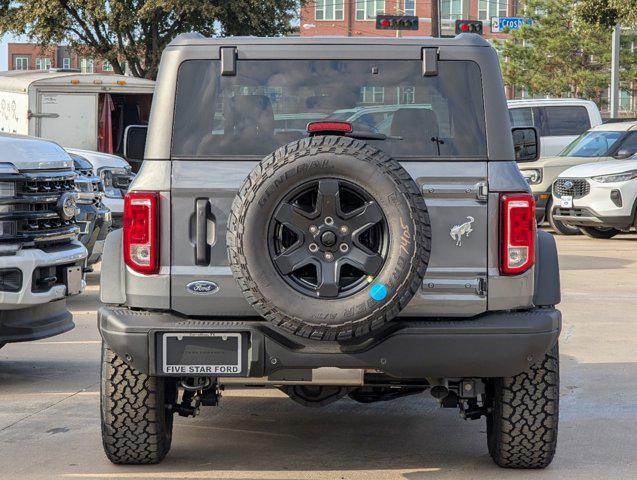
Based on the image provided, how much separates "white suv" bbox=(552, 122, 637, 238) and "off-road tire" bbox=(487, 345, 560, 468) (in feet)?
43.6

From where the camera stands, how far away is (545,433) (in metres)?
5.75

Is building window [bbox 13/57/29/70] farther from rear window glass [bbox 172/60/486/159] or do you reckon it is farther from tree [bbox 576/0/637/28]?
rear window glass [bbox 172/60/486/159]

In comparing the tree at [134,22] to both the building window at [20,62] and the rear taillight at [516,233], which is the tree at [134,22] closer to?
the rear taillight at [516,233]

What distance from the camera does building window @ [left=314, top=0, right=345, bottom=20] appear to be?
8144 centimetres

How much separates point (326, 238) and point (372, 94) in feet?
3.05

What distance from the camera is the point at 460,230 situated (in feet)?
18.1

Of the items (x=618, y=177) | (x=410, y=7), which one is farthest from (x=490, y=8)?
(x=618, y=177)

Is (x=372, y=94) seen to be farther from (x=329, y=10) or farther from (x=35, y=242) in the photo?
(x=329, y=10)

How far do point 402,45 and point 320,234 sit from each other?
111 cm

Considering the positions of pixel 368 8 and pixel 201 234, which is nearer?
pixel 201 234

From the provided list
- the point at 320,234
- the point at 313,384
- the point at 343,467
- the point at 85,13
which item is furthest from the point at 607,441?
the point at 85,13

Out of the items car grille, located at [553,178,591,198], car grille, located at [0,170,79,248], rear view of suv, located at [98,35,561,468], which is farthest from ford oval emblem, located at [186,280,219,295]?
car grille, located at [553,178,591,198]

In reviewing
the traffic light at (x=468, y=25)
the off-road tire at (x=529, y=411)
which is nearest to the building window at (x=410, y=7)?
the traffic light at (x=468, y=25)

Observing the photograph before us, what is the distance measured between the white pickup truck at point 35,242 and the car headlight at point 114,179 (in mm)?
6131
